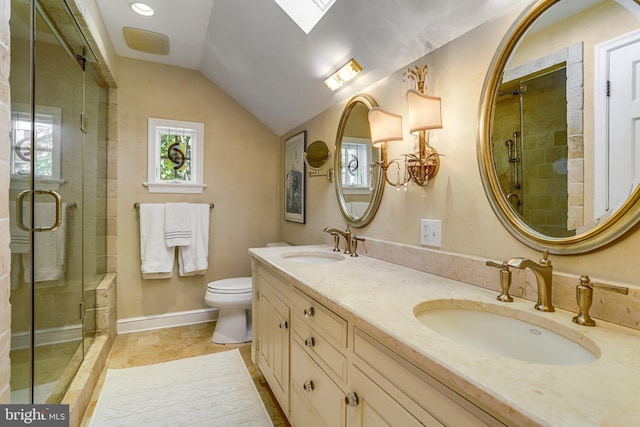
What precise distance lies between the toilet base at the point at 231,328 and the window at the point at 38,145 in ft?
5.01

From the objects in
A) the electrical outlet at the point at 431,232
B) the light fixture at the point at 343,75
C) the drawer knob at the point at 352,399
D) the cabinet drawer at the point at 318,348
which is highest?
the light fixture at the point at 343,75

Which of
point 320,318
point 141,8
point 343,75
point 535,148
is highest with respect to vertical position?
point 141,8

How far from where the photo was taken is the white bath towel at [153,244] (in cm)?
276

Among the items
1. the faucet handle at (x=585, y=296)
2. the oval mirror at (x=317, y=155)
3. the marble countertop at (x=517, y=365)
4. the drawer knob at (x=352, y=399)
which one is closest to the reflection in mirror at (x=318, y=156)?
the oval mirror at (x=317, y=155)

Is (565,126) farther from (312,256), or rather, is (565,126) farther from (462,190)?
(312,256)

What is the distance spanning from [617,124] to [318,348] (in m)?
1.16

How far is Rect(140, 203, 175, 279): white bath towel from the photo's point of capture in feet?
9.05

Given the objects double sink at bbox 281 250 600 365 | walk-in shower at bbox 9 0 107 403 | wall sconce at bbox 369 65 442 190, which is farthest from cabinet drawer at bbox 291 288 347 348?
walk-in shower at bbox 9 0 107 403

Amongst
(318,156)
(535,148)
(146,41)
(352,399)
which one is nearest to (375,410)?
(352,399)

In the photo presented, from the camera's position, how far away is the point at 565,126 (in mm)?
953

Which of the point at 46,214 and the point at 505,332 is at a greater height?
the point at 46,214

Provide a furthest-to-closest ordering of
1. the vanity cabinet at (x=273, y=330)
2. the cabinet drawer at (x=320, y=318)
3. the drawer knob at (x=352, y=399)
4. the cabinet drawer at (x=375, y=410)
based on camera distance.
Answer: the vanity cabinet at (x=273, y=330) → the cabinet drawer at (x=320, y=318) → the drawer knob at (x=352, y=399) → the cabinet drawer at (x=375, y=410)

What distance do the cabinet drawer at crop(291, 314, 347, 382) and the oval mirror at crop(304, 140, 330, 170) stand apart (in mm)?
1258

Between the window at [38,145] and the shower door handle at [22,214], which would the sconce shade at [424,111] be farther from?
the shower door handle at [22,214]
